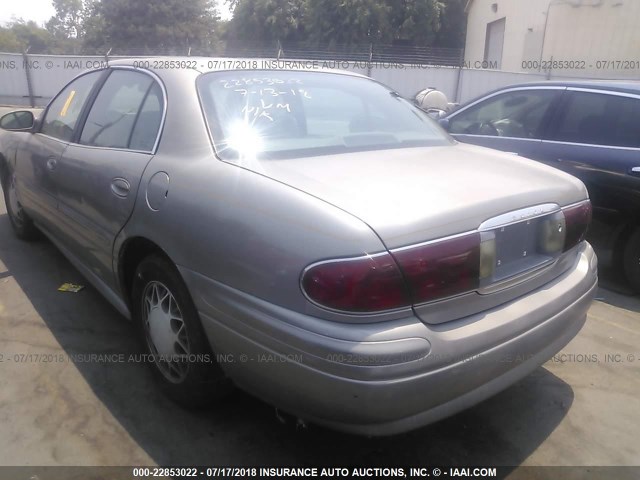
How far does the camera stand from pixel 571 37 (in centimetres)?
1827

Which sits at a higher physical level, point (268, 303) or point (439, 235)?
point (439, 235)

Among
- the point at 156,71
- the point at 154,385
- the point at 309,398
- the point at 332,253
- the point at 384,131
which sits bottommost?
the point at 154,385

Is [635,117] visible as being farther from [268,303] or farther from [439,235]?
[268,303]

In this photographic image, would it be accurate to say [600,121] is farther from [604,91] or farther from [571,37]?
[571,37]

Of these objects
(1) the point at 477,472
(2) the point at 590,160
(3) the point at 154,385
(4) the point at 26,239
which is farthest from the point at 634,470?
(4) the point at 26,239

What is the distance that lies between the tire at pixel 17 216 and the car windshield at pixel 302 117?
2.82 meters

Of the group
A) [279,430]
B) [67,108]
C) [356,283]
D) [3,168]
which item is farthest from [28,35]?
[356,283]

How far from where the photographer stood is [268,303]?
183 cm

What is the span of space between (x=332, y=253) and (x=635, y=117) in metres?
3.30

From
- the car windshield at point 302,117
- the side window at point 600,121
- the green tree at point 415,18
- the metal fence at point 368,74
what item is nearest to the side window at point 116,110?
the car windshield at point 302,117

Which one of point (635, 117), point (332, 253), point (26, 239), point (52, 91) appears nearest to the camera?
point (332, 253)

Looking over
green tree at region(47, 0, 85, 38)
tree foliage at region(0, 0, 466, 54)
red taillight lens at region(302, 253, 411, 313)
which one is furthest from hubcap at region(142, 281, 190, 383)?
green tree at region(47, 0, 85, 38)

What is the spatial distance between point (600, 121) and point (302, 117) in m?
2.72

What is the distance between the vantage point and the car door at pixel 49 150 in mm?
3447
